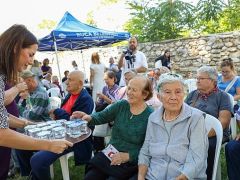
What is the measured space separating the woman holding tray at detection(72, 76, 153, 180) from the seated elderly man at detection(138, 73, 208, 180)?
17 centimetres

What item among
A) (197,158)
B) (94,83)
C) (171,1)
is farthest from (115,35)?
(197,158)

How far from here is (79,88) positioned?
352 centimetres

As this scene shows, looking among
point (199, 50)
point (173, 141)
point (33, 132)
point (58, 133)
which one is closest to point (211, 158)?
point (173, 141)

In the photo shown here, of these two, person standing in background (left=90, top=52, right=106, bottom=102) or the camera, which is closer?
the camera

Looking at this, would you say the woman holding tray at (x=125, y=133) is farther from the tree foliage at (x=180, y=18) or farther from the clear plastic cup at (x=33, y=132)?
the tree foliage at (x=180, y=18)

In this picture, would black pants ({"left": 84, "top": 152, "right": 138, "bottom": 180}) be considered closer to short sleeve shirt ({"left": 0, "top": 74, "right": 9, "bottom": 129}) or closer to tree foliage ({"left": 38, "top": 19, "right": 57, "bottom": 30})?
short sleeve shirt ({"left": 0, "top": 74, "right": 9, "bottom": 129})

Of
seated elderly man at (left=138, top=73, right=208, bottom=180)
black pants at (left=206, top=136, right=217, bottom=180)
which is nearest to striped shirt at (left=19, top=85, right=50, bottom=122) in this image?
seated elderly man at (left=138, top=73, right=208, bottom=180)

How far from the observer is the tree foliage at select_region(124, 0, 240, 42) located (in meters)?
14.0

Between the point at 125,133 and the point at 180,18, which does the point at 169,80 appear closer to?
the point at 125,133

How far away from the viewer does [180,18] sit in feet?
49.3

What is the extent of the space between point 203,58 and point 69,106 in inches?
367

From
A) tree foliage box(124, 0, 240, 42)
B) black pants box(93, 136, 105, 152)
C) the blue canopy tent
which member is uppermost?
tree foliage box(124, 0, 240, 42)

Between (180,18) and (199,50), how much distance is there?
3.63m

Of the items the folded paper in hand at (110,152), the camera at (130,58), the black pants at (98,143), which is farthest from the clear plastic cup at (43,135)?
the camera at (130,58)
